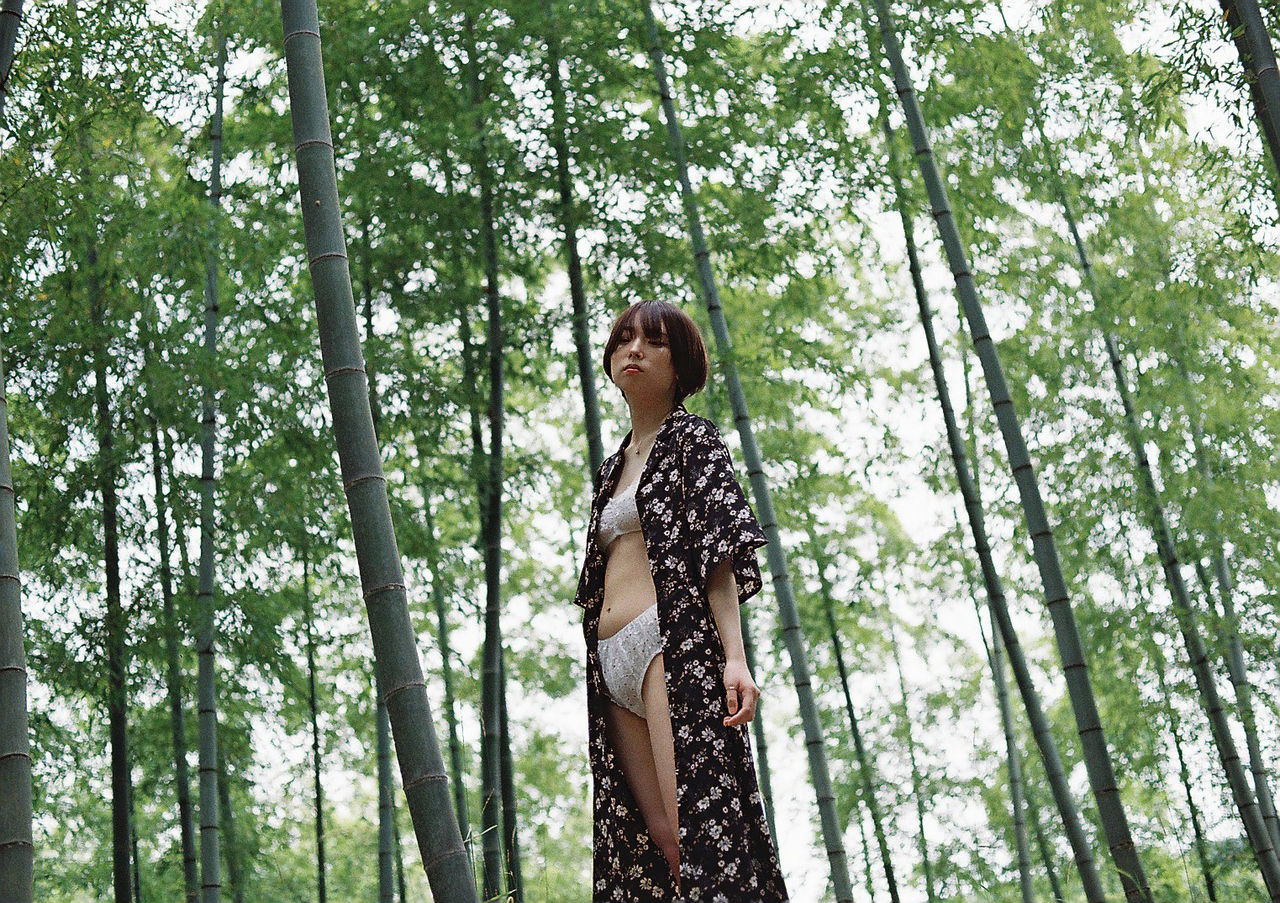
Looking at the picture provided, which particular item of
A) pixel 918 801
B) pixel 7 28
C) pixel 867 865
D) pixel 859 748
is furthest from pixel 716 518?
pixel 867 865

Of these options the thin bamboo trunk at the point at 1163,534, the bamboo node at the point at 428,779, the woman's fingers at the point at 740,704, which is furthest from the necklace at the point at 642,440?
the thin bamboo trunk at the point at 1163,534

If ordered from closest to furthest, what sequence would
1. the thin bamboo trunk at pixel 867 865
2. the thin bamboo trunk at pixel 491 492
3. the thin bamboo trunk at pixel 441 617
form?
the thin bamboo trunk at pixel 491 492, the thin bamboo trunk at pixel 441 617, the thin bamboo trunk at pixel 867 865

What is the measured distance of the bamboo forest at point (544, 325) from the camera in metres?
4.90

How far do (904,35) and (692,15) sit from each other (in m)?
1.18

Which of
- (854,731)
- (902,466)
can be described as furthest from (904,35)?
(854,731)

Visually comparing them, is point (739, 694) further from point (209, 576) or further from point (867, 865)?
point (867, 865)

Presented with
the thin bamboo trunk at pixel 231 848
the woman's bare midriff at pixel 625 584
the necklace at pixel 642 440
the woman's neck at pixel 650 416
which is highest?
the thin bamboo trunk at pixel 231 848

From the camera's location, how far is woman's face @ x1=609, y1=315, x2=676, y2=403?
8.51ft

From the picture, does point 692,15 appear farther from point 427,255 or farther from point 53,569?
point 53,569

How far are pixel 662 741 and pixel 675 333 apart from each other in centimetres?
76

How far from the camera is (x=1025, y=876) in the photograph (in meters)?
10.3

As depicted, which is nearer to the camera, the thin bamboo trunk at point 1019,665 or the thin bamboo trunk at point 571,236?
the thin bamboo trunk at point 1019,665

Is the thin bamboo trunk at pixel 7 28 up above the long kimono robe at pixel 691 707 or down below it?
above

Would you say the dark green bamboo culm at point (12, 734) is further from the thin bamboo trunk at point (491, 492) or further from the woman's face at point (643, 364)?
the thin bamboo trunk at point (491, 492)
